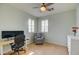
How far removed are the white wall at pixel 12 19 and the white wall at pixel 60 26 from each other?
62cm

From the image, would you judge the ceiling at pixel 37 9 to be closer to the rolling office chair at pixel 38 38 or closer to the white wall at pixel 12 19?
the white wall at pixel 12 19

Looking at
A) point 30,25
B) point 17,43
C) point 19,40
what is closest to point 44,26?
point 30,25

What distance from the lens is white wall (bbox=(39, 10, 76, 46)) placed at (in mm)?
3570

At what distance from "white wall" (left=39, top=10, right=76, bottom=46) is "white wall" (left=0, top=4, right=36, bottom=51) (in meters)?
0.62

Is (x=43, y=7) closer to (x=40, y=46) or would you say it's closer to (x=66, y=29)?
(x=66, y=29)

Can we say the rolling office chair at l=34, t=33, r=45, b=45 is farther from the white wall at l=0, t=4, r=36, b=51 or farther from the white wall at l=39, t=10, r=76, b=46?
the white wall at l=0, t=4, r=36, b=51

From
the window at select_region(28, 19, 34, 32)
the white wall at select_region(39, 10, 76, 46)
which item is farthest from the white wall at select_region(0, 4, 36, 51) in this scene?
the white wall at select_region(39, 10, 76, 46)

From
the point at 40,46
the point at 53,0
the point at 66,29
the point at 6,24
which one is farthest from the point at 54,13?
the point at 53,0

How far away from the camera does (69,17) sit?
3619 millimetres

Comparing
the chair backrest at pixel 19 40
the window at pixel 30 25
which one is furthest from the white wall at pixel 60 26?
the chair backrest at pixel 19 40

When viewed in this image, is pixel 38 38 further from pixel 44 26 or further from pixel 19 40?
pixel 19 40

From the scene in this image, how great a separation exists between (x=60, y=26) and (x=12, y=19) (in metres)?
1.64

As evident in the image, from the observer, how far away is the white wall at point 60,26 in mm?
3570

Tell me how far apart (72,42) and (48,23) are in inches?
64.9
